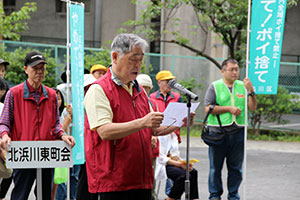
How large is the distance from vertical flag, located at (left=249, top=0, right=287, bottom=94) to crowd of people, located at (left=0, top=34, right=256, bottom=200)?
0.90 feet

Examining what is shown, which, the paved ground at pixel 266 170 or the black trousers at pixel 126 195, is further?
the paved ground at pixel 266 170

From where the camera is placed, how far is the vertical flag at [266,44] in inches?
301

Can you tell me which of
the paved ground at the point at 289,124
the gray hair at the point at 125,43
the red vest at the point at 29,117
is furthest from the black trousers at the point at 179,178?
the paved ground at the point at 289,124

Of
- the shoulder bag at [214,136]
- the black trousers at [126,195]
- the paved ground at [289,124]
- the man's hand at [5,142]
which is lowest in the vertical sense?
the paved ground at [289,124]

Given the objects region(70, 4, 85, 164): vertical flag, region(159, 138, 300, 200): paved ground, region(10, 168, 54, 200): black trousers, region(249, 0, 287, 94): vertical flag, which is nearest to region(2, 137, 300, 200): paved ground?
region(159, 138, 300, 200): paved ground

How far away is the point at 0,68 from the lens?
23.5 ft

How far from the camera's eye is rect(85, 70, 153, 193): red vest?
4.00m

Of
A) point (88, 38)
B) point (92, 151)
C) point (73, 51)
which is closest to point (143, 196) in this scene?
point (92, 151)

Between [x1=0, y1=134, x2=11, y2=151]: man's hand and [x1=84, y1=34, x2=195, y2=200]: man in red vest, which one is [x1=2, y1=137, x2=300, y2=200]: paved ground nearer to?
[x1=0, y1=134, x2=11, y2=151]: man's hand

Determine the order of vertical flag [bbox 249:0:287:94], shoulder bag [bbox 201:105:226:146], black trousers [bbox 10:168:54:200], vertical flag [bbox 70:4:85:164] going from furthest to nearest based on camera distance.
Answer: vertical flag [bbox 249:0:287:94] < shoulder bag [bbox 201:105:226:146] < vertical flag [bbox 70:4:85:164] < black trousers [bbox 10:168:54:200]

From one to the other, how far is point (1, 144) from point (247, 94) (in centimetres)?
412

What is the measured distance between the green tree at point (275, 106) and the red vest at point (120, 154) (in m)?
12.5

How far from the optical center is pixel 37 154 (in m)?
4.93

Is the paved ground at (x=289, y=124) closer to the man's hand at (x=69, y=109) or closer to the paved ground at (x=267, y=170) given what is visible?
the paved ground at (x=267, y=170)
